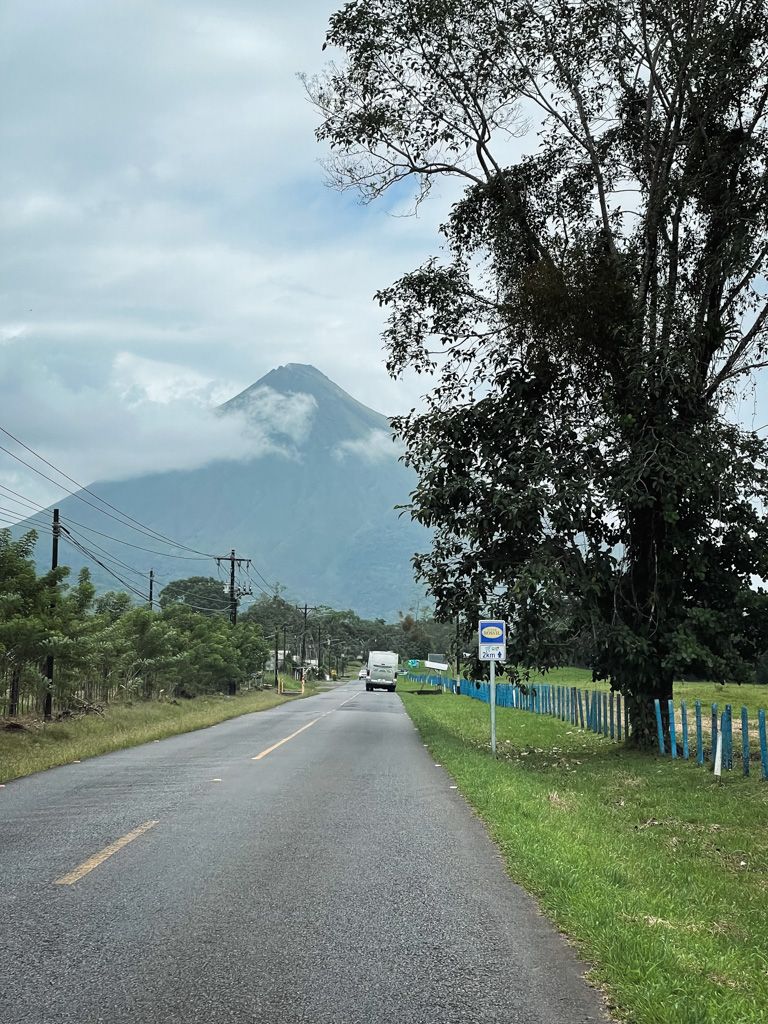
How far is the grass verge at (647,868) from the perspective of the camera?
15.9ft

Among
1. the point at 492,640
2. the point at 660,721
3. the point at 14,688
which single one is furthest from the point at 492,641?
the point at 14,688

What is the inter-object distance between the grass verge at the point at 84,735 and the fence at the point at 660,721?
9311 mm

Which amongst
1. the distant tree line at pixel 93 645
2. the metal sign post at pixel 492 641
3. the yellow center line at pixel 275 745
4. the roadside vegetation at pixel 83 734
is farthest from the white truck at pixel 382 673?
the metal sign post at pixel 492 641

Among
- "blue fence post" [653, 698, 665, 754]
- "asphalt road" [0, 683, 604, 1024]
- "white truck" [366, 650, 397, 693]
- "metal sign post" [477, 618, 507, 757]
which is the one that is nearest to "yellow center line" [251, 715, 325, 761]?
"metal sign post" [477, 618, 507, 757]

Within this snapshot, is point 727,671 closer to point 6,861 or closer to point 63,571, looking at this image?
point 6,861

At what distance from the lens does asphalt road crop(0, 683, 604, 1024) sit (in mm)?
4465

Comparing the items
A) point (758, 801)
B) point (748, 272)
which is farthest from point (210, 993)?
point (748, 272)

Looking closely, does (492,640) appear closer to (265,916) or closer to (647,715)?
(647,715)

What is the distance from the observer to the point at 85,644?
25141mm

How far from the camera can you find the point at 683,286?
1912cm

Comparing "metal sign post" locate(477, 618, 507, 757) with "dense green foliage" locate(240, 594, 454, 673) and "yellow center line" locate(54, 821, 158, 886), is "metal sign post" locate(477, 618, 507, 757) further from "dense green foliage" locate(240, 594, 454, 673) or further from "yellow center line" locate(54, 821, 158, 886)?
"dense green foliage" locate(240, 594, 454, 673)

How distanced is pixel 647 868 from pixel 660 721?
10.7 metres

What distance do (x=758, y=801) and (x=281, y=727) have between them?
1685 cm

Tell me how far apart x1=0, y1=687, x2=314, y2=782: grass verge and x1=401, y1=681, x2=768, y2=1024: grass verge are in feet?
24.0
